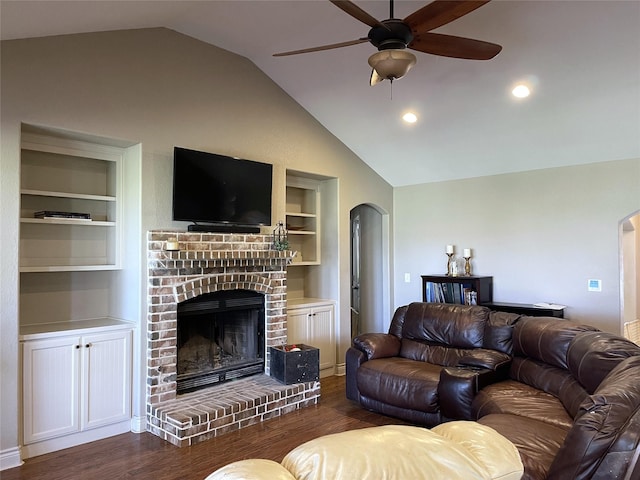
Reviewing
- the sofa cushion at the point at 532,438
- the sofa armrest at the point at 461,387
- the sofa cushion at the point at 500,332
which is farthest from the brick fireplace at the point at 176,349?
the sofa cushion at the point at 532,438

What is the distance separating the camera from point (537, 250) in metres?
5.18

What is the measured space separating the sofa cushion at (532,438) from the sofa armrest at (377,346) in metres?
1.64

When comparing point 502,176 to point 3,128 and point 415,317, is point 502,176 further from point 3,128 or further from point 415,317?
point 3,128

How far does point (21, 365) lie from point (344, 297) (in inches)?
136

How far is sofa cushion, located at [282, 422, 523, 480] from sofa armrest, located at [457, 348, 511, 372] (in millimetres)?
2986

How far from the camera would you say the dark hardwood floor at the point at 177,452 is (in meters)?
3.15

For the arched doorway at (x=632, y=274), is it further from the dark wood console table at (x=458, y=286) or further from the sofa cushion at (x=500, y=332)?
the sofa cushion at (x=500, y=332)

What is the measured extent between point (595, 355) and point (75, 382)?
12.1ft

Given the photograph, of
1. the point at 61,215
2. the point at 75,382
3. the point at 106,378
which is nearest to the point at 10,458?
the point at 75,382

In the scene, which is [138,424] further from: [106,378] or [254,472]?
[254,472]

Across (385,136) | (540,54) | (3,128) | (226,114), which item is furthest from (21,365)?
(540,54)

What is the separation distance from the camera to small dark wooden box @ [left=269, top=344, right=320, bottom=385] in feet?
14.7

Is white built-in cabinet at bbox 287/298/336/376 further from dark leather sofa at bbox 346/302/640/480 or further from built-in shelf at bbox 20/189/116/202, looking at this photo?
built-in shelf at bbox 20/189/116/202

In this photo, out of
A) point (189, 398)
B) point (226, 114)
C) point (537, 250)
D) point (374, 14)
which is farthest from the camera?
point (537, 250)
